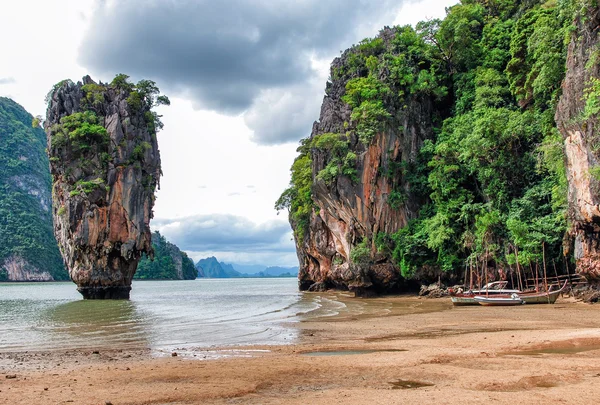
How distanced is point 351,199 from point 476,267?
1121 centimetres

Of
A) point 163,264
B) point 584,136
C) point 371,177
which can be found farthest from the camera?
point 163,264

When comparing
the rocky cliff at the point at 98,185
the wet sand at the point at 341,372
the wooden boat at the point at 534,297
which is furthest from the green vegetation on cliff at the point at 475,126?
the rocky cliff at the point at 98,185

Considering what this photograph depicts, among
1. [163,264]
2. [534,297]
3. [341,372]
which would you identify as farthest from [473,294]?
[163,264]

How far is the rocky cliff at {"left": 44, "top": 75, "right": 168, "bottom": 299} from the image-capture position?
4244 centimetres

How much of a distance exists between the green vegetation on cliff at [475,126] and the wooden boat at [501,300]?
12.5ft

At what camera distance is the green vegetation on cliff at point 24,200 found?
117125mm

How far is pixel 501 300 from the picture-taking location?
24.2 m

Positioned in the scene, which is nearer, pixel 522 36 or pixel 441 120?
pixel 522 36

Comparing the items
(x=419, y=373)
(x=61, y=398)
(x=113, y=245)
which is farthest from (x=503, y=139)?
(x=113, y=245)

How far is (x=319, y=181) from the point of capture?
38375mm

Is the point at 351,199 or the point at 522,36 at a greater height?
the point at 522,36

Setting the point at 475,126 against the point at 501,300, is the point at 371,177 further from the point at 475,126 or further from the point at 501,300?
the point at 501,300

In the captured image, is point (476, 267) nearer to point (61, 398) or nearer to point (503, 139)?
point (503, 139)

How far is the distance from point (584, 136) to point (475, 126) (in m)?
9.60
